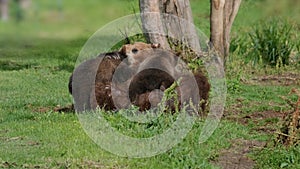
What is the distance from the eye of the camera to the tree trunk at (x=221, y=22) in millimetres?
8914

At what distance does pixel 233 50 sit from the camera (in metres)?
10.8

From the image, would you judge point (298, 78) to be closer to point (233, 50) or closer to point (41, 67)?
point (233, 50)

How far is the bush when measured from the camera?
10164 mm

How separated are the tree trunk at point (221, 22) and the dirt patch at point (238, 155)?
3.74 m

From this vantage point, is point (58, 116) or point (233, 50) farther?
point (233, 50)

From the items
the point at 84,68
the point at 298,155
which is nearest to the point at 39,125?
the point at 84,68

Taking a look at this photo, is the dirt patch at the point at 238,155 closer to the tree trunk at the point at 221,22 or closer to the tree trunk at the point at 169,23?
the tree trunk at the point at 169,23

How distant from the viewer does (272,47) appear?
33.5 feet

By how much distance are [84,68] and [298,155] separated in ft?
8.01

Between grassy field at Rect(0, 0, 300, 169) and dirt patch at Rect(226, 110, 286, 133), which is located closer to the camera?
grassy field at Rect(0, 0, 300, 169)

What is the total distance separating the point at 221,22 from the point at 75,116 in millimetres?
3653

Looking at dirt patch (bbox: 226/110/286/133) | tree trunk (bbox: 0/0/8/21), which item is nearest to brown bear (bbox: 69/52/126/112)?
dirt patch (bbox: 226/110/286/133)

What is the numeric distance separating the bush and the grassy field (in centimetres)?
29

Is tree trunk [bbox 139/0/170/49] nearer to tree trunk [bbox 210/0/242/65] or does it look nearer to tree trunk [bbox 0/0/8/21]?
tree trunk [bbox 210/0/242/65]
